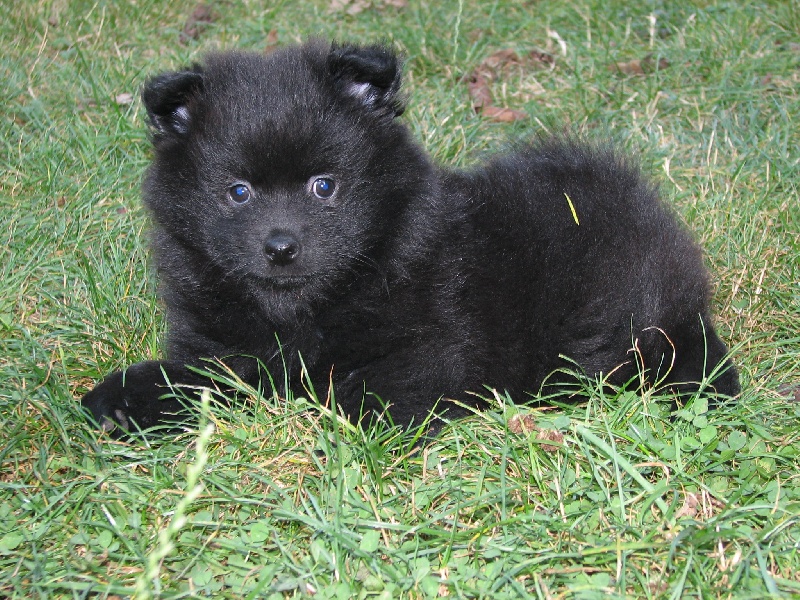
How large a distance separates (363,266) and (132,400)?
110 cm

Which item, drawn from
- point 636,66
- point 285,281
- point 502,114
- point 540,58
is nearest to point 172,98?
point 285,281

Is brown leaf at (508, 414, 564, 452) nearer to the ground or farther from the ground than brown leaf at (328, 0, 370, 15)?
nearer to the ground

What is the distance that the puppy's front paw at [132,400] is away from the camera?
343 centimetres

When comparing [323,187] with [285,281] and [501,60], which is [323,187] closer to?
[285,281]

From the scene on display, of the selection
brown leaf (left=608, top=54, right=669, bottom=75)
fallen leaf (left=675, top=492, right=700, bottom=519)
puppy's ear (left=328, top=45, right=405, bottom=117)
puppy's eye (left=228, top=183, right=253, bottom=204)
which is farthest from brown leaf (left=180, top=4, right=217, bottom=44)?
fallen leaf (left=675, top=492, right=700, bottom=519)

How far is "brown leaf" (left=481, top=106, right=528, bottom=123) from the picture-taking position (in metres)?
5.65

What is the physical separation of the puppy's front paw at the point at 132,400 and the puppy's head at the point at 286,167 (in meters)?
0.57

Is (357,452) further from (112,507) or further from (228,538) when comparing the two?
(112,507)

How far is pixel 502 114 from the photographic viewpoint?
568cm

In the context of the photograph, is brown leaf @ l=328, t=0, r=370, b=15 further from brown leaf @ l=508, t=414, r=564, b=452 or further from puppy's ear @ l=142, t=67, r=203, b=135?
brown leaf @ l=508, t=414, r=564, b=452

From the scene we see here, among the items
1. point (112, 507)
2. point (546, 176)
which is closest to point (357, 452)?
point (112, 507)

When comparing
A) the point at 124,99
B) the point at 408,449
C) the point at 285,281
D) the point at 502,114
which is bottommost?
the point at 408,449

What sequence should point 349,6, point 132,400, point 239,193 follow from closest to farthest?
point 239,193 → point 132,400 → point 349,6

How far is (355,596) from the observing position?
2568 mm
